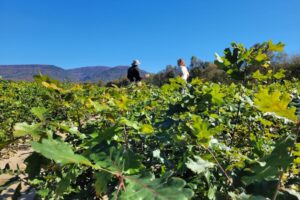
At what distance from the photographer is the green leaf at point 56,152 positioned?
0.94 meters

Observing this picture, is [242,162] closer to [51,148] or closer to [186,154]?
[186,154]

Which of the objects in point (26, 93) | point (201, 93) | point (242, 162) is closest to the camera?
point (242, 162)

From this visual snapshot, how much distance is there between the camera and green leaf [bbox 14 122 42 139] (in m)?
1.29

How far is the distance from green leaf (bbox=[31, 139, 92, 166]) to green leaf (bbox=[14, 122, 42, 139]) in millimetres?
342

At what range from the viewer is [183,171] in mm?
1543

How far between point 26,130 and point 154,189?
588 mm

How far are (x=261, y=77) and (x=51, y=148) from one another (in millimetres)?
1734

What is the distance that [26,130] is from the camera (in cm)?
137

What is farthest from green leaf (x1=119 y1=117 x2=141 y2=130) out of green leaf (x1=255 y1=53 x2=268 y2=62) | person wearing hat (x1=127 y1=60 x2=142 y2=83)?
person wearing hat (x1=127 y1=60 x2=142 y2=83)

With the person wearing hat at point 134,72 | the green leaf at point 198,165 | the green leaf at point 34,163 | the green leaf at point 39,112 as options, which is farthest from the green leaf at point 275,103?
the person wearing hat at point 134,72

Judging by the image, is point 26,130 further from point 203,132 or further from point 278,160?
point 278,160

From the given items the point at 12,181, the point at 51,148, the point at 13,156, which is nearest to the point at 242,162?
the point at 51,148

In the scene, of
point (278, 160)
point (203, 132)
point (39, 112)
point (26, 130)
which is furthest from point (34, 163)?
point (278, 160)

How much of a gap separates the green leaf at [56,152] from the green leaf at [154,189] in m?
0.14
